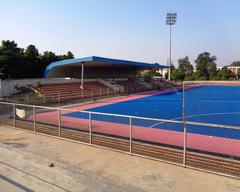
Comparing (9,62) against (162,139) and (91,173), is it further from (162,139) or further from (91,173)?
(91,173)

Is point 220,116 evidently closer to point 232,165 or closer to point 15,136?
point 232,165

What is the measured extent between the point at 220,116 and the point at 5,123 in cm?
1399

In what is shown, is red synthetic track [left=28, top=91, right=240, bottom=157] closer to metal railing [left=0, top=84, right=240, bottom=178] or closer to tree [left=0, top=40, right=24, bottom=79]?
metal railing [left=0, top=84, right=240, bottom=178]

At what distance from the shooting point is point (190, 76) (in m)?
78.2

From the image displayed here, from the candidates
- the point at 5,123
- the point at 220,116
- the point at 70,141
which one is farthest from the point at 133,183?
the point at 220,116

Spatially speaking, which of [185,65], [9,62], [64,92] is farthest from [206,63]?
[64,92]

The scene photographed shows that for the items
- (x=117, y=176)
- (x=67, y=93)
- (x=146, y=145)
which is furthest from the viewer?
(x=67, y=93)

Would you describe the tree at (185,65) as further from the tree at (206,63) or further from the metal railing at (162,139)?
the metal railing at (162,139)

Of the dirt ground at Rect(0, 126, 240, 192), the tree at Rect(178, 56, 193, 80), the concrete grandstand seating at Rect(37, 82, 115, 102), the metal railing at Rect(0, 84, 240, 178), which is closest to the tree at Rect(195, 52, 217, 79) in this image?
the tree at Rect(178, 56, 193, 80)

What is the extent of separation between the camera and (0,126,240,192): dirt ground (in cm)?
561

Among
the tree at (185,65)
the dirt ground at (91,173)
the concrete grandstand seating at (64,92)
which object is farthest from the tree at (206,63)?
the dirt ground at (91,173)

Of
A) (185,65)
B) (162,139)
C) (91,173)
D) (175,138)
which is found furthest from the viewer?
(185,65)

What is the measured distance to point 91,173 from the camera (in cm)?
643

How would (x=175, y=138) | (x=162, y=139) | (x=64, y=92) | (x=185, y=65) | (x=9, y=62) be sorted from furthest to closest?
(x=185, y=65)
(x=9, y=62)
(x=64, y=92)
(x=175, y=138)
(x=162, y=139)
